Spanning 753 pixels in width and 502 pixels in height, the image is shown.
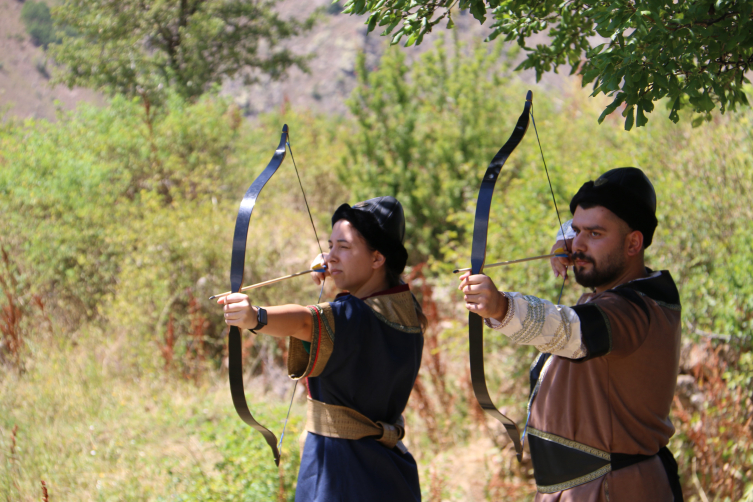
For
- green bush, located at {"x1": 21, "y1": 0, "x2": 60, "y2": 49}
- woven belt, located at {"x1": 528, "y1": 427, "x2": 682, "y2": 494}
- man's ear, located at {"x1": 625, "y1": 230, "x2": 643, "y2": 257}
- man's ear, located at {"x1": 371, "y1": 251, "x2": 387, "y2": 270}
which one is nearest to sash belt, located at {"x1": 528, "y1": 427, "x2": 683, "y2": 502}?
woven belt, located at {"x1": 528, "y1": 427, "x2": 682, "y2": 494}

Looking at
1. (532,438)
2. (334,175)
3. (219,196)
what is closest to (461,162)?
(334,175)

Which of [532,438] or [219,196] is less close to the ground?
[219,196]

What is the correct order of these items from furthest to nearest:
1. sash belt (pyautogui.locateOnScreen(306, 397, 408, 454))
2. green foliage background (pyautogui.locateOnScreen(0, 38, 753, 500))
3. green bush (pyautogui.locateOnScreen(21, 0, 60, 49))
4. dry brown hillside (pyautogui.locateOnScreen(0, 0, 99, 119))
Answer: green bush (pyautogui.locateOnScreen(21, 0, 60, 49))
dry brown hillside (pyautogui.locateOnScreen(0, 0, 99, 119))
green foliage background (pyautogui.locateOnScreen(0, 38, 753, 500))
sash belt (pyautogui.locateOnScreen(306, 397, 408, 454))

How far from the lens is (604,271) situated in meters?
1.89

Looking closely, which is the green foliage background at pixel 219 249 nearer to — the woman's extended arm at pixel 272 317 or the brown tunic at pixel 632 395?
the woman's extended arm at pixel 272 317

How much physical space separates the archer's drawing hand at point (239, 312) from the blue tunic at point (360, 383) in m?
0.29

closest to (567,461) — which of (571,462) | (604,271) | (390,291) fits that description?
(571,462)

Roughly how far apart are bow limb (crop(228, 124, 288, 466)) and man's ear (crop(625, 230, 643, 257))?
3.77 ft

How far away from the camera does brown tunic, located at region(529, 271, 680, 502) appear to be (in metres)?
1.75

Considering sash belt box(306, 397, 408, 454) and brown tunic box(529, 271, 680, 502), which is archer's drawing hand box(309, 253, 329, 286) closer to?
sash belt box(306, 397, 408, 454)

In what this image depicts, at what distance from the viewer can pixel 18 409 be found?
4.47m

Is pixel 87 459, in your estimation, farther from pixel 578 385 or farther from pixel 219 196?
pixel 219 196

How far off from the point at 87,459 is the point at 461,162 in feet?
23.1

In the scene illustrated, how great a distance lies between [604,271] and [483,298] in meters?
0.57
